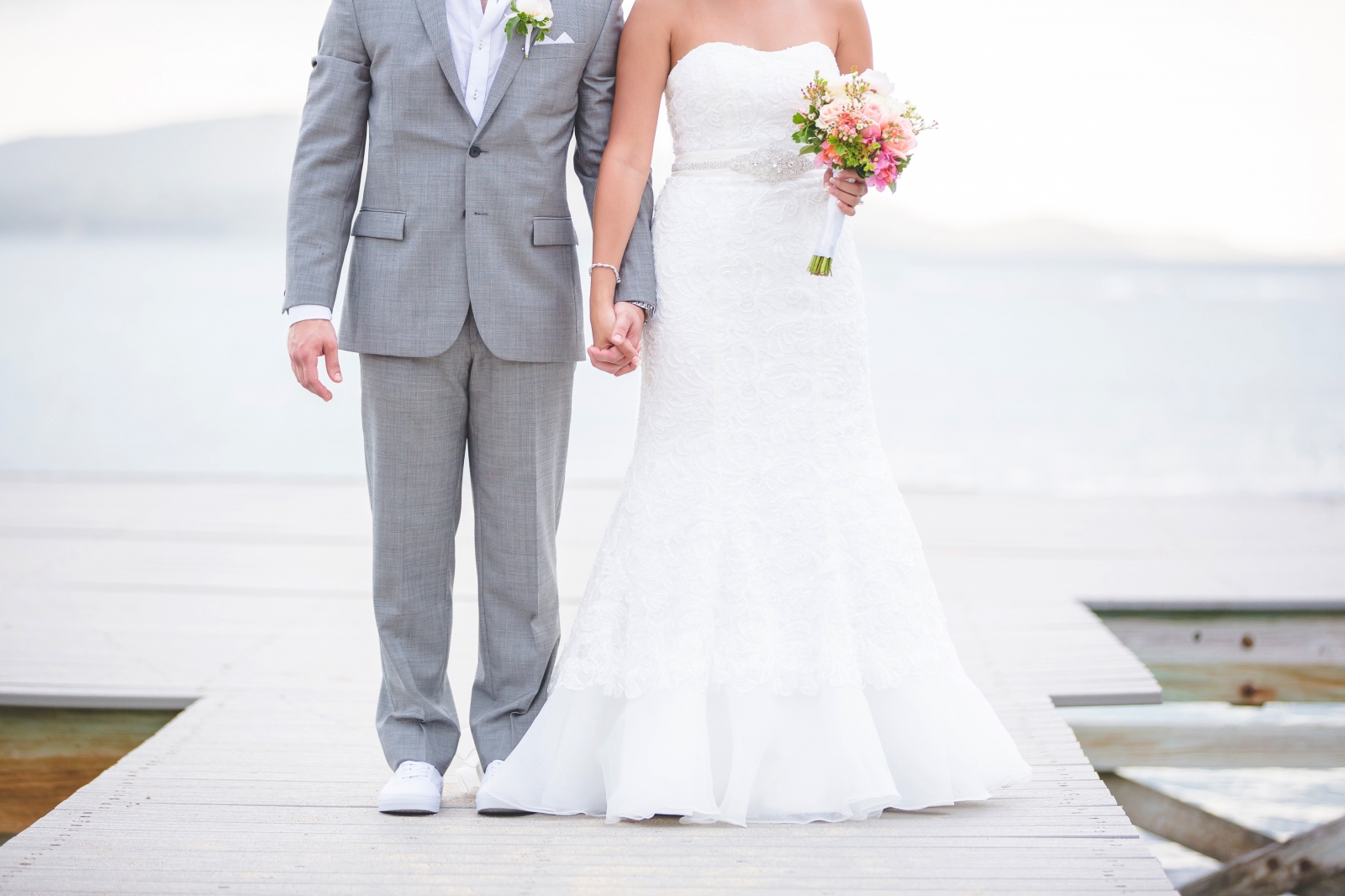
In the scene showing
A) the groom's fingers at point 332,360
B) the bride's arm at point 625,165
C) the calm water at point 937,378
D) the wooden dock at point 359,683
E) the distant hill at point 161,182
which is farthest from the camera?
the distant hill at point 161,182

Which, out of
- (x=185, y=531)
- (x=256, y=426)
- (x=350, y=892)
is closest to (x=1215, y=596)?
(x=350, y=892)

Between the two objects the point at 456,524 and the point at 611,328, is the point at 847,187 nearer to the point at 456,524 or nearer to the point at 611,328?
the point at 611,328

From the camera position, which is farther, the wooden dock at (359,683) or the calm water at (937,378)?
the calm water at (937,378)

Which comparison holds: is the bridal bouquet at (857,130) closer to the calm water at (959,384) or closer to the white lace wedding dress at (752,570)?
the white lace wedding dress at (752,570)

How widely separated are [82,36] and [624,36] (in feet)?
28.4

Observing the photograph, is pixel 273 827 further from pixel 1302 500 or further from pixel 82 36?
pixel 82 36

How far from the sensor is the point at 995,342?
55.0 feet

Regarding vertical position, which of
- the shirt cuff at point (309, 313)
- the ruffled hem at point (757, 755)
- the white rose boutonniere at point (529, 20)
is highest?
the white rose boutonniere at point (529, 20)

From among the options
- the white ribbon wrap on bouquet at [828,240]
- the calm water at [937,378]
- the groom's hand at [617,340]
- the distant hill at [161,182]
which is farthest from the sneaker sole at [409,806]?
the distant hill at [161,182]

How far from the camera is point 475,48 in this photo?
1.95 meters

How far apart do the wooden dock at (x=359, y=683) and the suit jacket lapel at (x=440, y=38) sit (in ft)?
4.32

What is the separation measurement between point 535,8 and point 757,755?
4.39 feet

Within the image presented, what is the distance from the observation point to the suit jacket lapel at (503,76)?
1937 mm

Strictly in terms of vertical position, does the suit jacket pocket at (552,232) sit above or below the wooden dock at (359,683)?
above
